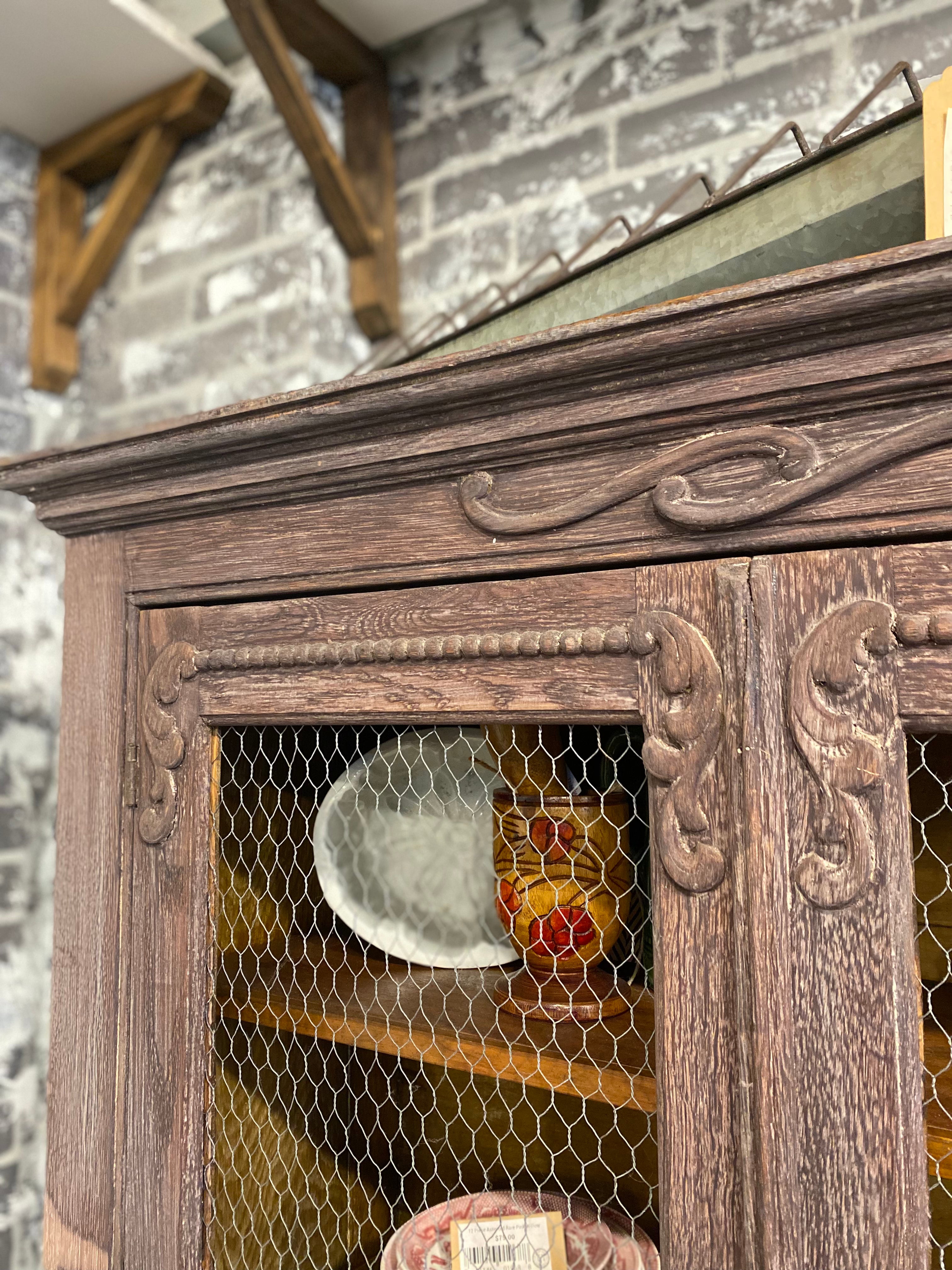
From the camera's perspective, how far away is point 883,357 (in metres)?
0.45

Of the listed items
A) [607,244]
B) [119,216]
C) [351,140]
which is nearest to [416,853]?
[607,244]

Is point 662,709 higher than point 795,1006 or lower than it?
higher

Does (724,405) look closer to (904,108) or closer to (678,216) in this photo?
(904,108)

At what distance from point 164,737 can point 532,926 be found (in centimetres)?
32

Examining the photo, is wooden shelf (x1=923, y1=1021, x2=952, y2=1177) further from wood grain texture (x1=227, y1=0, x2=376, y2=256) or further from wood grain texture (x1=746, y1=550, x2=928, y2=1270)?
wood grain texture (x1=227, y1=0, x2=376, y2=256)

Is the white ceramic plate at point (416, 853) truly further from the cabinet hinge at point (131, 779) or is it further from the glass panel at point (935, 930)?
the glass panel at point (935, 930)

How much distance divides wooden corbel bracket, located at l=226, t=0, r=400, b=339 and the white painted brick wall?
3 cm

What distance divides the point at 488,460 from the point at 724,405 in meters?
0.15

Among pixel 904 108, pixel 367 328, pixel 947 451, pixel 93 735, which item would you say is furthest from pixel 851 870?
pixel 367 328

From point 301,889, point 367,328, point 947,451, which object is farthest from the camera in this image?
point 367,328

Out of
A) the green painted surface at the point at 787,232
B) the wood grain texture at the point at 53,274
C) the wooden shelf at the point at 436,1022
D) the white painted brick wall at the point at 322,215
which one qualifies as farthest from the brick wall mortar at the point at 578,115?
the wooden shelf at the point at 436,1022

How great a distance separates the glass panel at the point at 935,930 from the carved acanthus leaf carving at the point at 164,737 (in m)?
0.50

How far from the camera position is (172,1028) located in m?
0.68

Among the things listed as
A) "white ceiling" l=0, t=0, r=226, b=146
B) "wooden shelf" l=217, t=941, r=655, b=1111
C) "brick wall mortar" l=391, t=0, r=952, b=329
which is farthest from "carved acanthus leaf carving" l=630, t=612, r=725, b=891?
"white ceiling" l=0, t=0, r=226, b=146
